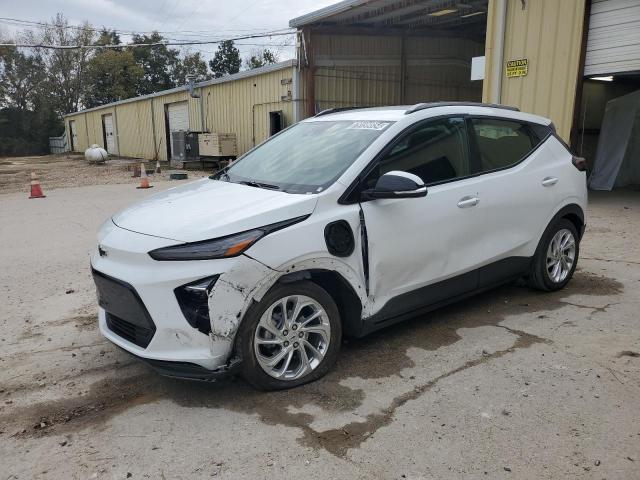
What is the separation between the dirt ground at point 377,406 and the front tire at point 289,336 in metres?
0.12

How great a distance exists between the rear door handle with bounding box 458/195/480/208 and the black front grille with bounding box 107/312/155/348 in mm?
2360

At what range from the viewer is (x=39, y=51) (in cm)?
5494

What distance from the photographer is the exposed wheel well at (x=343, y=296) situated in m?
3.31

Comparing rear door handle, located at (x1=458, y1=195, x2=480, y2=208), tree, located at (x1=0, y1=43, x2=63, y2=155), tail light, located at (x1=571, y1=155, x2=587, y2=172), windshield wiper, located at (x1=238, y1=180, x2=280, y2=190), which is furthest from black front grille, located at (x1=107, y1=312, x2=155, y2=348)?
tree, located at (x1=0, y1=43, x2=63, y2=155)

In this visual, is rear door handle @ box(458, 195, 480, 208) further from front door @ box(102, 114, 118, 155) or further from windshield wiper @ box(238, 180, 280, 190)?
front door @ box(102, 114, 118, 155)

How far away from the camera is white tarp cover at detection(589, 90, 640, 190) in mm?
12250

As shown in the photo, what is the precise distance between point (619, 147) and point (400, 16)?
7.92 metres

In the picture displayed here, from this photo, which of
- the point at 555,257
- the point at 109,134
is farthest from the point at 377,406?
the point at 109,134

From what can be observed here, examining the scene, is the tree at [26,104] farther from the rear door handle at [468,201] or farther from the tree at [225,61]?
the rear door handle at [468,201]

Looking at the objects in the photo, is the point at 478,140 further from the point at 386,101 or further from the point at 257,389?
the point at 386,101

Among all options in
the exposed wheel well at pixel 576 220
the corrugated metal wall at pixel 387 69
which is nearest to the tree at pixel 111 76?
the corrugated metal wall at pixel 387 69

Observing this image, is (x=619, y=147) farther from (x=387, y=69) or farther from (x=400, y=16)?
(x=387, y=69)

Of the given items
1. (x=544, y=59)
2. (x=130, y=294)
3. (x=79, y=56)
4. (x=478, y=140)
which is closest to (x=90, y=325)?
(x=130, y=294)

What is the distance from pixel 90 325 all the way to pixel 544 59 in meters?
10.1
